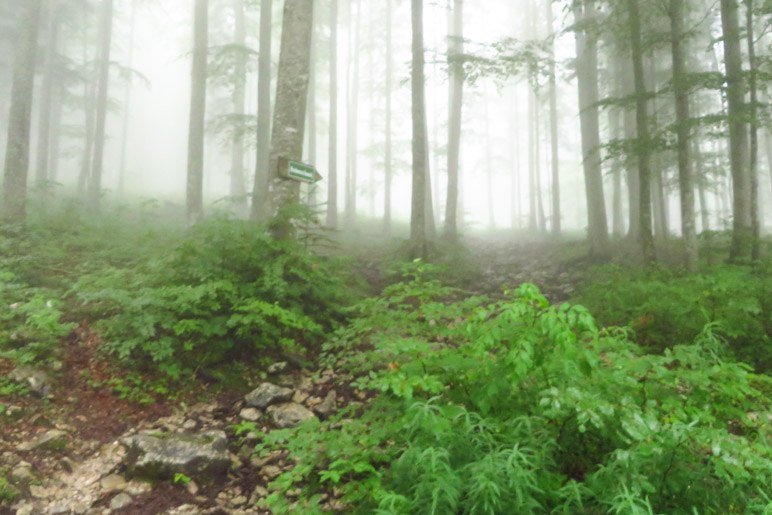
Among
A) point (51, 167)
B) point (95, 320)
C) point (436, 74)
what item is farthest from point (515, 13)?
point (95, 320)

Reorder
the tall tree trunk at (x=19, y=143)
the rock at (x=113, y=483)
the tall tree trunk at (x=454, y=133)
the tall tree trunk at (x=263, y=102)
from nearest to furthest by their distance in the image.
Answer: the rock at (x=113, y=483), the tall tree trunk at (x=19, y=143), the tall tree trunk at (x=454, y=133), the tall tree trunk at (x=263, y=102)

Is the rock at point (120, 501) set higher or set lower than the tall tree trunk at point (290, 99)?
lower

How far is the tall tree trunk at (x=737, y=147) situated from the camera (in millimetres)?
9398

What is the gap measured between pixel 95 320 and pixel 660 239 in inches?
610

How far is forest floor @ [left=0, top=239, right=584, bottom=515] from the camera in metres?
3.49

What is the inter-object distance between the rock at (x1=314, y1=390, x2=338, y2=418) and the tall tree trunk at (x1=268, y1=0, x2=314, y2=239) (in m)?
2.75

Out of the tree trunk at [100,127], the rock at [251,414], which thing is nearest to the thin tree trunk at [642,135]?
the rock at [251,414]

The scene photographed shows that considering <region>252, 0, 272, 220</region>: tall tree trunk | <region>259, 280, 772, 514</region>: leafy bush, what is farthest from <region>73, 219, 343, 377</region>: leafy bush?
<region>252, 0, 272, 220</region>: tall tree trunk

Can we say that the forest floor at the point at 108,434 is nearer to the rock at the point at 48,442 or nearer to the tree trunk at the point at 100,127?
the rock at the point at 48,442

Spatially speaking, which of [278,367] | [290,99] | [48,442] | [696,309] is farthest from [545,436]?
[290,99]

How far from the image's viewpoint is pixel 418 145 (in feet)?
38.3

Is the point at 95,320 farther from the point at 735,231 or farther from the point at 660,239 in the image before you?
the point at 660,239

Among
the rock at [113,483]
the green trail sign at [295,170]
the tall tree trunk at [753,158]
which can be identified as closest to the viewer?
the rock at [113,483]

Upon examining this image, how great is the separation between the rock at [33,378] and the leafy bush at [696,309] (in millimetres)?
5947
